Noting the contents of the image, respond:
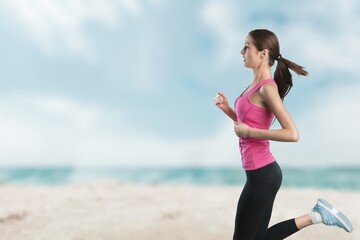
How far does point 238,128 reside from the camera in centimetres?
218

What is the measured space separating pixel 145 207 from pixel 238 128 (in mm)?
3309

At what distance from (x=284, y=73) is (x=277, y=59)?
0.07 metres

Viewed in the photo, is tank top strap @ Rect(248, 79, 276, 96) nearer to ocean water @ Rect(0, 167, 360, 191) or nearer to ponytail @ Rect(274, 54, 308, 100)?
ponytail @ Rect(274, 54, 308, 100)

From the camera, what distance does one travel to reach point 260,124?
87.9 inches

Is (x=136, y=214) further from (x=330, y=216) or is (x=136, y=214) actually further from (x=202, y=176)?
(x=202, y=176)

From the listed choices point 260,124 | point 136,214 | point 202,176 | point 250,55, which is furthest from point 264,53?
point 202,176

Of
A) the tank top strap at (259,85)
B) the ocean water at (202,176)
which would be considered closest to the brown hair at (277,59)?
the tank top strap at (259,85)

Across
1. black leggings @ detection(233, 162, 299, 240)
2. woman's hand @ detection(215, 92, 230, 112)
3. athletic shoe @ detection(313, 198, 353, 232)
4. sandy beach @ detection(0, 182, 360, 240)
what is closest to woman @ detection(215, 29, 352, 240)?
black leggings @ detection(233, 162, 299, 240)

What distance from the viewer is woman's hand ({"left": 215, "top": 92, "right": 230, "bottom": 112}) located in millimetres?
2533

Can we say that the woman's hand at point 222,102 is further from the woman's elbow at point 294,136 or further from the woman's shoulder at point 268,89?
the woman's elbow at point 294,136

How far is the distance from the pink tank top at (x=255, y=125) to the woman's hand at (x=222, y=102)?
0.28m

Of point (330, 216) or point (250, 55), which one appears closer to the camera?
point (250, 55)

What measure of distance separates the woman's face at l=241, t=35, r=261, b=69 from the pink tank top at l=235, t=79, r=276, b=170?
0.33 ft

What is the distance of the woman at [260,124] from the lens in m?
2.16
